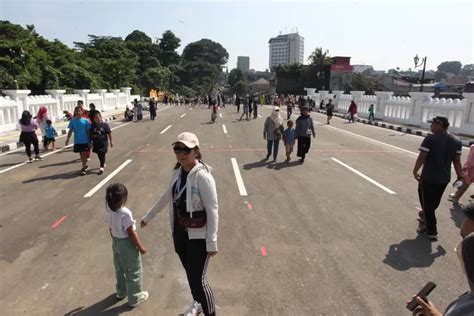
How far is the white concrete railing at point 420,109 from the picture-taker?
18703 millimetres

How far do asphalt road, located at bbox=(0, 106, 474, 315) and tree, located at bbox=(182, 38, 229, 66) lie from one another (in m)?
115

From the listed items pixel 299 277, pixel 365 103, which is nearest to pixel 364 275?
pixel 299 277

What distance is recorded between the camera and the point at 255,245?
5.64m

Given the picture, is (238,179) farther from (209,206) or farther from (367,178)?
(209,206)

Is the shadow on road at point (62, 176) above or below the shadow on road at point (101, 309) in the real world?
above

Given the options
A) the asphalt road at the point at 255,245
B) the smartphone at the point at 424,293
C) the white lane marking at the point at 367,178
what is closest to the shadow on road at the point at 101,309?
the asphalt road at the point at 255,245

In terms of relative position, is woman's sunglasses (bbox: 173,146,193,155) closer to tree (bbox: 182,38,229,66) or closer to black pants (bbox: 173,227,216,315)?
black pants (bbox: 173,227,216,315)

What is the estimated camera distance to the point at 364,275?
15.6ft

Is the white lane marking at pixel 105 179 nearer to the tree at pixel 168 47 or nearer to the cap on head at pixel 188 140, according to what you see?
the cap on head at pixel 188 140

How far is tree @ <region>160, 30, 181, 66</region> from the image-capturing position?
84.3 metres

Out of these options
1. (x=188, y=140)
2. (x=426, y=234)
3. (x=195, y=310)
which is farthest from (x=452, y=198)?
(x=188, y=140)

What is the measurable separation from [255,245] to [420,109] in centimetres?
2114

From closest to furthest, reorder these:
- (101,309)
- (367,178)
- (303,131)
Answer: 1. (101,309)
2. (367,178)
3. (303,131)

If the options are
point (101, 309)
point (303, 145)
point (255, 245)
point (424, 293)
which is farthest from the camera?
point (303, 145)
